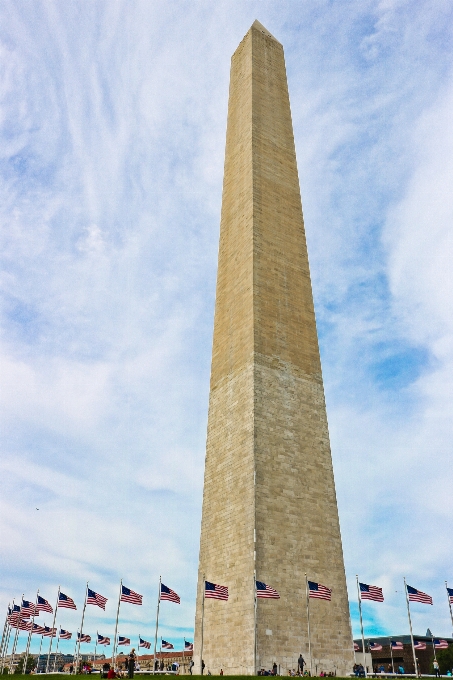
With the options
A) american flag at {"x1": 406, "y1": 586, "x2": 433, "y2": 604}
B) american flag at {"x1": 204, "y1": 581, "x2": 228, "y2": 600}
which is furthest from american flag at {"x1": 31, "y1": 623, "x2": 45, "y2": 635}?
american flag at {"x1": 406, "y1": 586, "x2": 433, "y2": 604}

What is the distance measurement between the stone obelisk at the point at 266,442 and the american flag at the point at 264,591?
1.47 metres

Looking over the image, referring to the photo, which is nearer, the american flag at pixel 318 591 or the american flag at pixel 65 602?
the american flag at pixel 318 591

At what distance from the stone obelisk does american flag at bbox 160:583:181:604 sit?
1.91 metres

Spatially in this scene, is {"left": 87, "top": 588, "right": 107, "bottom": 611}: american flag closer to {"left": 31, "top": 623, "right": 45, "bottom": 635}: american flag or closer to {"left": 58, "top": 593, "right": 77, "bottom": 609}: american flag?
{"left": 58, "top": 593, "right": 77, "bottom": 609}: american flag

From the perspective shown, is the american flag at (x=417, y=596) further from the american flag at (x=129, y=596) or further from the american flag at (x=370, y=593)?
the american flag at (x=129, y=596)

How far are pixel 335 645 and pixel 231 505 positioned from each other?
304 inches

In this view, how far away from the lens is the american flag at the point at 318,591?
25.4m

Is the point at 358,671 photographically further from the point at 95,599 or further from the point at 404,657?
the point at 404,657

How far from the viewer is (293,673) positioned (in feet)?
82.2

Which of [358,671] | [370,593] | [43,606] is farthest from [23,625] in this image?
[370,593]

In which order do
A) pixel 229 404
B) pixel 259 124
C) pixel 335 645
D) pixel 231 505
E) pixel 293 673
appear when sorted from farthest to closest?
pixel 259 124
pixel 229 404
pixel 231 505
pixel 335 645
pixel 293 673

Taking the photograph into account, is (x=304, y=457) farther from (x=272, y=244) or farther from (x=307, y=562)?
(x=272, y=244)

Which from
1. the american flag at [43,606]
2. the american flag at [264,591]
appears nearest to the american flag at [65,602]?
the american flag at [43,606]

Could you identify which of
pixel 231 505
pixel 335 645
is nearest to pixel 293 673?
pixel 335 645
